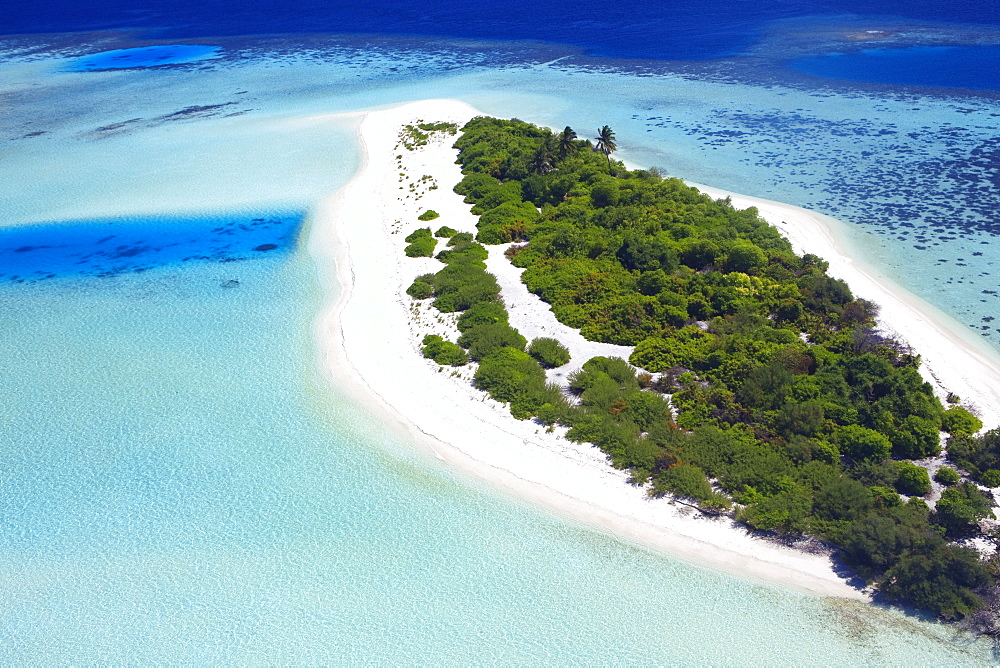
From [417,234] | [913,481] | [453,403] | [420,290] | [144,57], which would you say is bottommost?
[453,403]

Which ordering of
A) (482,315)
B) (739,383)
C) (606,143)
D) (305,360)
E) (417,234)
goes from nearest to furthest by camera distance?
(739,383) → (305,360) → (482,315) → (417,234) → (606,143)

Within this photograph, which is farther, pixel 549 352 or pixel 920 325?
pixel 920 325

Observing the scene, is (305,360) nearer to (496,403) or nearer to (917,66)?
Result: (496,403)

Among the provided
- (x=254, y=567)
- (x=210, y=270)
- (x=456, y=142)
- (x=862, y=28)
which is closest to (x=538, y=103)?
(x=456, y=142)

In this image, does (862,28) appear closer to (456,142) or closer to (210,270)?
(456,142)

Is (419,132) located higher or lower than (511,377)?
higher

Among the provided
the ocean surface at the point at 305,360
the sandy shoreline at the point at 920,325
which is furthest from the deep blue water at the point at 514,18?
the sandy shoreline at the point at 920,325

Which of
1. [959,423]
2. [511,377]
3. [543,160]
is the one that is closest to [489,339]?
[511,377]
